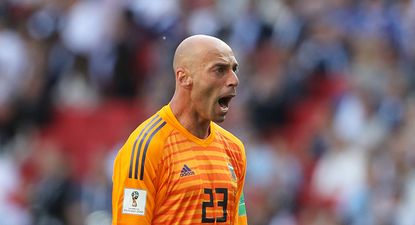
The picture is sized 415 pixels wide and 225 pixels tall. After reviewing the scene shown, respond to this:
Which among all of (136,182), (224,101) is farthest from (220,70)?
(136,182)

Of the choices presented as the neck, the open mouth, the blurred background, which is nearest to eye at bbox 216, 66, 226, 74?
the open mouth

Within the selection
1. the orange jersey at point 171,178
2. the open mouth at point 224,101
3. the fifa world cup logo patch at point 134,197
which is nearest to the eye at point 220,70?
the open mouth at point 224,101

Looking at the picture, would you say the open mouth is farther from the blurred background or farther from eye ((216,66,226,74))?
the blurred background

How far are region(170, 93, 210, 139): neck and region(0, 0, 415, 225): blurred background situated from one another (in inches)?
179

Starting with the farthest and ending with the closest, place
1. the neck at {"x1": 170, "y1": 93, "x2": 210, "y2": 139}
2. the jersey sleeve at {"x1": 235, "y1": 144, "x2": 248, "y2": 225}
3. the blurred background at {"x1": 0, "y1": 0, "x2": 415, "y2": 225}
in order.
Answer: the blurred background at {"x1": 0, "y1": 0, "x2": 415, "y2": 225} → the jersey sleeve at {"x1": 235, "y1": 144, "x2": 248, "y2": 225} → the neck at {"x1": 170, "y1": 93, "x2": 210, "y2": 139}

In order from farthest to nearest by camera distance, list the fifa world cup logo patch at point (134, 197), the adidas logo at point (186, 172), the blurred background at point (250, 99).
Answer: the blurred background at point (250, 99), the adidas logo at point (186, 172), the fifa world cup logo patch at point (134, 197)

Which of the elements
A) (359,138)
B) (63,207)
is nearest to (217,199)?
(63,207)

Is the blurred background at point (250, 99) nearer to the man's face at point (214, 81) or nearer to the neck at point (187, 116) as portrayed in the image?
the neck at point (187, 116)

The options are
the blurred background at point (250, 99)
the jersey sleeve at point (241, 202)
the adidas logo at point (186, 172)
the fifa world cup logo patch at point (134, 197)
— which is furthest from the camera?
the blurred background at point (250, 99)

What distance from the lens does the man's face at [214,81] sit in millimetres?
6297

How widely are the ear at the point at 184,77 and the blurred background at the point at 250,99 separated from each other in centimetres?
471

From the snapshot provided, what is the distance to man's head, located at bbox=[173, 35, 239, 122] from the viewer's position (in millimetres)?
6297

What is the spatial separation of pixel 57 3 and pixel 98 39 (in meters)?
0.83

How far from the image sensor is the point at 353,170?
11461mm
